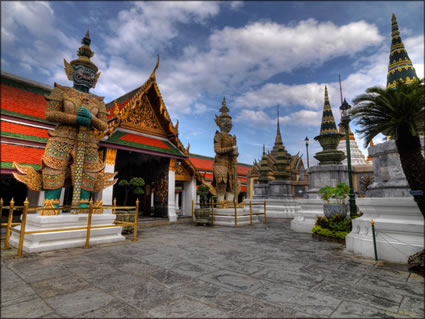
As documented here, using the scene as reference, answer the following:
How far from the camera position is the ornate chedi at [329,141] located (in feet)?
30.2

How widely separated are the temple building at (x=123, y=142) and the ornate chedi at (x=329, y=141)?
6538 mm

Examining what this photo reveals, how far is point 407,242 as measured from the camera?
3.81 metres

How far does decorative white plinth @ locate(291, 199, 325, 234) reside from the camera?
25.7 ft

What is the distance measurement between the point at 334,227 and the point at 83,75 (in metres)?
8.49

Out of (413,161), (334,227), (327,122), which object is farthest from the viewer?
(327,122)

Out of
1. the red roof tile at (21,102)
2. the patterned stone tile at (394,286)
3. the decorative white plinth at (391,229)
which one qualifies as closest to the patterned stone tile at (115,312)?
the patterned stone tile at (394,286)

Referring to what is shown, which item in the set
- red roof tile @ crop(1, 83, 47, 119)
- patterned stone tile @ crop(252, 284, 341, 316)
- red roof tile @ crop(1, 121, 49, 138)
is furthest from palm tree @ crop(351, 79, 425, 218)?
red roof tile @ crop(1, 83, 47, 119)

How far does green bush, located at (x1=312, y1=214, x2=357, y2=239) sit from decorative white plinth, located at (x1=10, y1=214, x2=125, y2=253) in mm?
5718

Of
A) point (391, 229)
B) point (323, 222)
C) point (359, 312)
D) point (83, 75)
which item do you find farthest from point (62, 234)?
point (323, 222)

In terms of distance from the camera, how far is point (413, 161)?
11.6ft

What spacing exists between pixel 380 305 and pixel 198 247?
3607 mm

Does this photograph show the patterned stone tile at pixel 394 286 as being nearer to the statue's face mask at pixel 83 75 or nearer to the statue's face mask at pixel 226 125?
the statue's face mask at pixel 83 75

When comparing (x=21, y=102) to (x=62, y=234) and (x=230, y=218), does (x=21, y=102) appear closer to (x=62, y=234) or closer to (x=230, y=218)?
(x=62, y=234)

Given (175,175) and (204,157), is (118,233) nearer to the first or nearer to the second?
(175,175)
